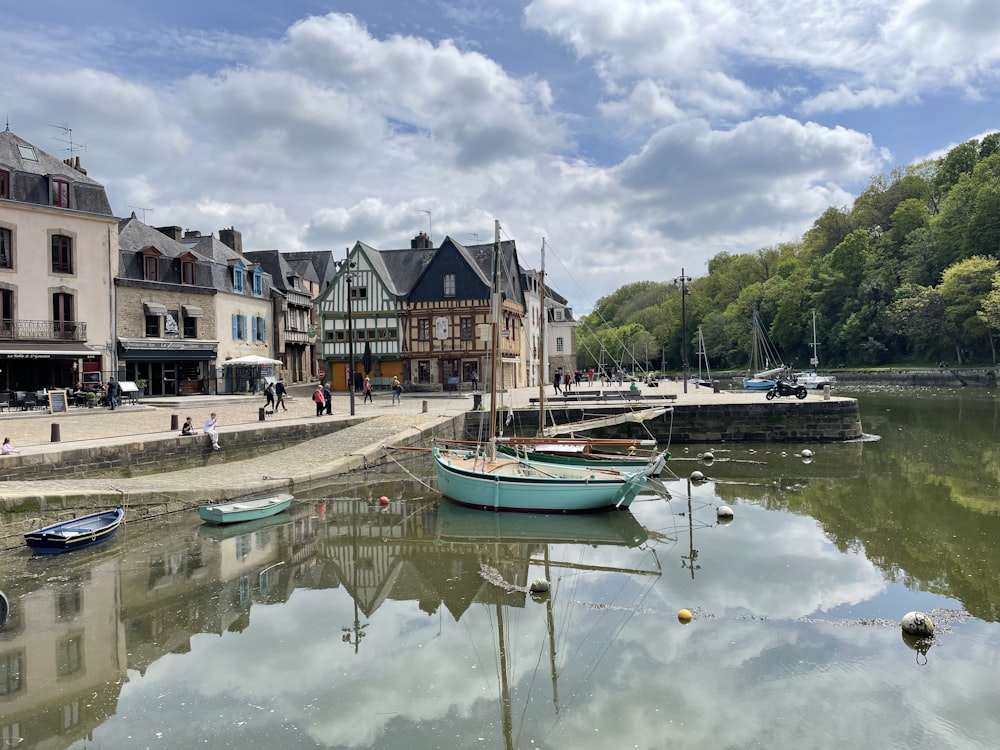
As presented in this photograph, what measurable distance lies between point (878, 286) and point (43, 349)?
76.4 m

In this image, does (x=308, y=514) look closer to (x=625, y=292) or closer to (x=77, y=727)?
(x=77, y=727)

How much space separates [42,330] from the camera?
2773cm

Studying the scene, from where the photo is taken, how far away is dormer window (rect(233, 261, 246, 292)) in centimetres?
3800

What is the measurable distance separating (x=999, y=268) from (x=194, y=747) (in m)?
73.3

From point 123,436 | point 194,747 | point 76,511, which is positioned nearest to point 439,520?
point 76,511

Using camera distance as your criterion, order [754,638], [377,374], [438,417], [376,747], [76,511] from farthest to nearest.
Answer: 1. [377,374]
2. [438,417]
3. [76,511]
4. [754,638]
5. [376,747]

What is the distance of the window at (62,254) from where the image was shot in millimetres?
28547

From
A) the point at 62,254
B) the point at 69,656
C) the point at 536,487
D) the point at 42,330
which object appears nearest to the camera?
the point at 69,656

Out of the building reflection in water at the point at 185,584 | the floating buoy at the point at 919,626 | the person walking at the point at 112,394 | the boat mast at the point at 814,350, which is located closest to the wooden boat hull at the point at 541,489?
the building reflection in water at the point at 185,584

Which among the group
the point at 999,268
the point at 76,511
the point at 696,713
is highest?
the point at 999,268

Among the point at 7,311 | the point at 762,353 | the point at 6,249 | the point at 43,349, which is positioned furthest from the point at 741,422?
the point at 762,353

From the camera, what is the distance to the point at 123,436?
65.0 ft

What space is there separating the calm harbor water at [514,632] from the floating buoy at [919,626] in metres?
0.25

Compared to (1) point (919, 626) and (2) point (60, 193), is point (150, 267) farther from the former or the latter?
(1) point (919, 626)
